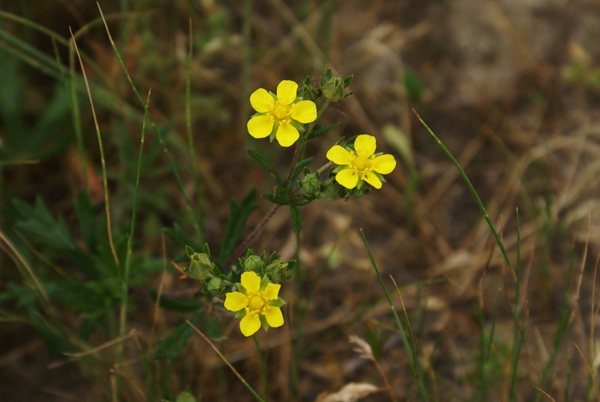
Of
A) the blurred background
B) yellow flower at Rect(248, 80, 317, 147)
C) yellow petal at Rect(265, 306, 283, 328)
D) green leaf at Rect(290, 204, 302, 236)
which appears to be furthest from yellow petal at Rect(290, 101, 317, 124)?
the blurred background

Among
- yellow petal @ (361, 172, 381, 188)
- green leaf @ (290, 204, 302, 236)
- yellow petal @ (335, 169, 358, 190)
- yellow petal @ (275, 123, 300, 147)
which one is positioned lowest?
green leaf @ (290, 204, 302, 236)

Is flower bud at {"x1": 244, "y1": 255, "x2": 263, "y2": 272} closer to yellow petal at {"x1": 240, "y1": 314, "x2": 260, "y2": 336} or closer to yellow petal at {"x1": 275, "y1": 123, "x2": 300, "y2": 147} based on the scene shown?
yellow petal at {"x1": 240, "y1": 314, "x2": 260, "y2": 336}

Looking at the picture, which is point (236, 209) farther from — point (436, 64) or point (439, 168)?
point (436, 64)

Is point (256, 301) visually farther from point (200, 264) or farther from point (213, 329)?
point (213, 329)

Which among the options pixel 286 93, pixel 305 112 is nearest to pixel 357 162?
pixel 305 112

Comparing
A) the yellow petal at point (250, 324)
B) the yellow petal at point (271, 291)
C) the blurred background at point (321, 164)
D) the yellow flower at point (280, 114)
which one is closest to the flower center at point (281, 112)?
the yellow flower at point (280, 114)
